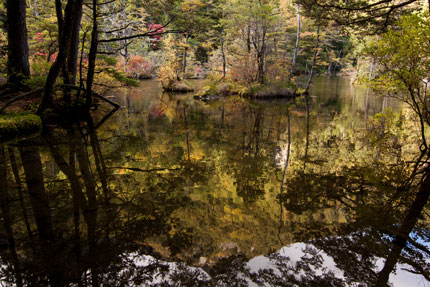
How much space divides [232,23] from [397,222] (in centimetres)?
2107

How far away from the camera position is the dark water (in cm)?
252

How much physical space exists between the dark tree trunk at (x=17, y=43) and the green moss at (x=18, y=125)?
187cm

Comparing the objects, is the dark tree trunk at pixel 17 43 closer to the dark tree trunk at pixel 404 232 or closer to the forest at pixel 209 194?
the forest at pixel 209 194

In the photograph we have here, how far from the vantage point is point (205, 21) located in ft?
37.7

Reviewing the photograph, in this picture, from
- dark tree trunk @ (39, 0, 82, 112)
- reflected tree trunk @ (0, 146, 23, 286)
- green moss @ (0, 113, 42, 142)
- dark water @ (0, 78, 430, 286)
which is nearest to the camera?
reflected tree trunk @ (0, 146, 23, 286)

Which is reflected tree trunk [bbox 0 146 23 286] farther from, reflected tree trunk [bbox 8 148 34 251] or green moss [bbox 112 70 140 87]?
green moss [bbox 112 70 140 87]

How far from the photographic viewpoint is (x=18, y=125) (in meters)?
7.02

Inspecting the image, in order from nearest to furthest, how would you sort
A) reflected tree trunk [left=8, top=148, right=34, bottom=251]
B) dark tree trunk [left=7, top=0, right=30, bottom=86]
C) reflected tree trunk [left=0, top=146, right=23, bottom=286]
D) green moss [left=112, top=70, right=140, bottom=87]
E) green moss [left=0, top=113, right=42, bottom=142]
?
reflected tree trunk [left=0, top=146, right=23, bottom=286] < reflected tree trunk [left=8, top=148, right=34, bottom=251] < green moss [left=0, top=113, right=42, bottom=142] < dark tree trunk [left=7, top=0, right=30, bottom=86] < green moss [left=112, top=70, right=140, bottom=87]

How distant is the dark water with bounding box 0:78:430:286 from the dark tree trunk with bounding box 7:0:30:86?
341cm

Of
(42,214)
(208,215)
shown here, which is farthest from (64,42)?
(208,215)

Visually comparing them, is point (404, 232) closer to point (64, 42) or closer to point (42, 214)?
point (42, 214)

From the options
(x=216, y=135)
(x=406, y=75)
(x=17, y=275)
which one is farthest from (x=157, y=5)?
(x=17, y=275)

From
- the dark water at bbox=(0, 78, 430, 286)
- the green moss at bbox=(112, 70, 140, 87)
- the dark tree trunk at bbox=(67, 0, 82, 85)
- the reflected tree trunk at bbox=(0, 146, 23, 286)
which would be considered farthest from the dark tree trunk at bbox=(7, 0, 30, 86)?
the reflected tree trunk at bbox=(0, 146, 23, 286)

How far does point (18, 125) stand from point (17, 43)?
3.48 m
